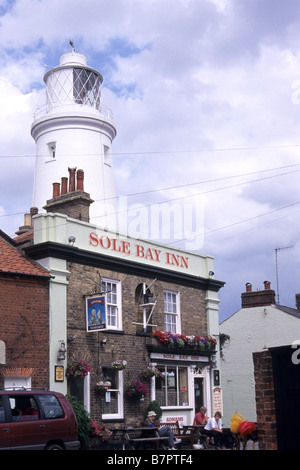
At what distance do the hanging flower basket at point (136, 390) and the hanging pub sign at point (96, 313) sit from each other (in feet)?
9.21

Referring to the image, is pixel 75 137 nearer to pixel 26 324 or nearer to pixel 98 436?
pixel 26 324

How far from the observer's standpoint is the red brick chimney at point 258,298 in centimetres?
3272

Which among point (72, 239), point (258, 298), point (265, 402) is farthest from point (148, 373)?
point (265, 402)

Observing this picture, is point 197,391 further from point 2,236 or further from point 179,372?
point 2,236

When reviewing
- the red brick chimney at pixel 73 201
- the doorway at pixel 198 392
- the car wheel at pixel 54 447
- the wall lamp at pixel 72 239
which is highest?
the red brick chimney at pixel 73 201

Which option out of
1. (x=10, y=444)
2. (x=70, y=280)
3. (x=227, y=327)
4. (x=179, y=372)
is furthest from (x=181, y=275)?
(x=10, y=444)

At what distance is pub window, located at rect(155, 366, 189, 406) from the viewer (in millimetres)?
23234

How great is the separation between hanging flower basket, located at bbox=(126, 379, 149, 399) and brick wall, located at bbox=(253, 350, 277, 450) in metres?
15.0

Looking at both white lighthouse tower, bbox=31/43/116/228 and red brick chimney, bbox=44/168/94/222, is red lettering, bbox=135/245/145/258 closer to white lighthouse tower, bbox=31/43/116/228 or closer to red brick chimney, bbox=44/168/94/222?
red brick chimney, bbox=44/168/94/222

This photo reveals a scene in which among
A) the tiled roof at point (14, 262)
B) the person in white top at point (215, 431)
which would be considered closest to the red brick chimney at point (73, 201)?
the tiled roof at point (14, 262)

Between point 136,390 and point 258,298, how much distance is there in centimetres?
1303

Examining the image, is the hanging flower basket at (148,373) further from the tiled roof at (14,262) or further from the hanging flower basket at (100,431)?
the tiled roof at (14,262)

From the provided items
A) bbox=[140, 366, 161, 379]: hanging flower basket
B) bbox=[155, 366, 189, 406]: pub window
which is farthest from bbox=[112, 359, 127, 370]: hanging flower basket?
bbox=[155, 366, 189, 406]: pub window

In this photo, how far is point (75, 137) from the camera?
2997cm
